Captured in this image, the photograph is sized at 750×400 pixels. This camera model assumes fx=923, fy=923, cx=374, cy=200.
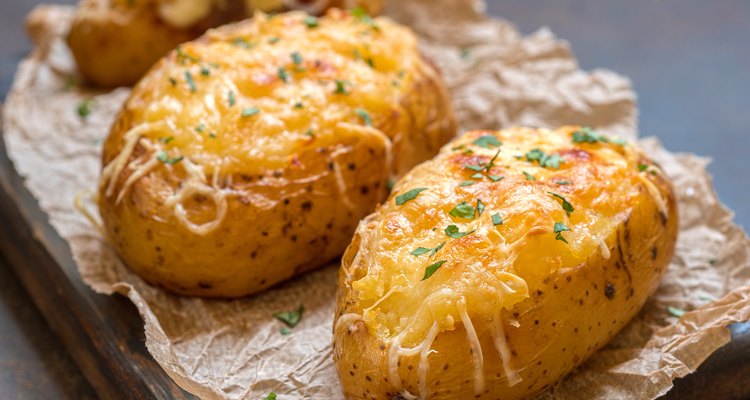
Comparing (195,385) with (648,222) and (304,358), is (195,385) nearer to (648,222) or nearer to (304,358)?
(304,358)

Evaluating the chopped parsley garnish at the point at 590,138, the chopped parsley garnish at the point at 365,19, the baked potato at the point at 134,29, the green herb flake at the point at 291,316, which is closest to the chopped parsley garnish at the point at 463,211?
the chopped parsley garnish at the point at 590,138

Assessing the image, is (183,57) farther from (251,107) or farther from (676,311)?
(676,311)

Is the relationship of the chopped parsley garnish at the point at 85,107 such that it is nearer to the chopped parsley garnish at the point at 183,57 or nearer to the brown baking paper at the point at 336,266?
the brown baking paper at the point at 336,266

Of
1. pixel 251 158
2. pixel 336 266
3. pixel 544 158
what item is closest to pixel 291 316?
pixel 336 266

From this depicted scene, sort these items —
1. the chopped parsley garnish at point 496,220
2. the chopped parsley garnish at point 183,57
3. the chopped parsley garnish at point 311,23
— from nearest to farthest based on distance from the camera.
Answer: the chopped parsley garnish at point 496,220 < the chopped parsley garnish at point 183,57 < the chopped parsley garnish at point 311,23

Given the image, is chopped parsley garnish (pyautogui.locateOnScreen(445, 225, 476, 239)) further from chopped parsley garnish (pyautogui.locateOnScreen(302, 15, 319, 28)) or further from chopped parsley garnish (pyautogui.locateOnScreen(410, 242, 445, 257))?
chopped parsley garnish (pyautogui.locateOnScreen(302, 15, 319, 28))
